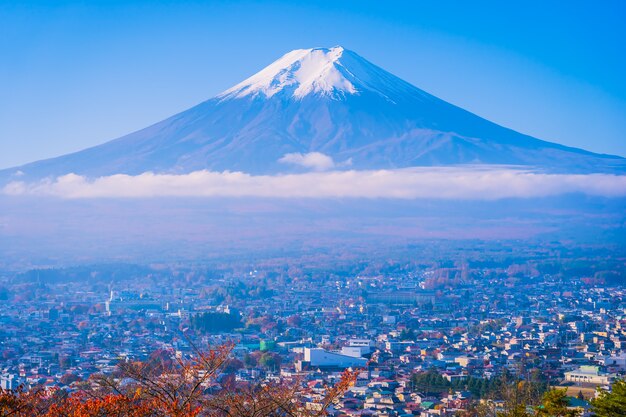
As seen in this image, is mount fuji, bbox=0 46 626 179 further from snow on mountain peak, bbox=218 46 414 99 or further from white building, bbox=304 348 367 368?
white building, bbox=304 348 367 368

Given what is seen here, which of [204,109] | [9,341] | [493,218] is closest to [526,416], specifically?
[9,341]

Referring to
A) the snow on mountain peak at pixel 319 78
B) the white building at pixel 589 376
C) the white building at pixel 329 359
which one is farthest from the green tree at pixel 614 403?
the snow on mountain peak at pixel 319 78

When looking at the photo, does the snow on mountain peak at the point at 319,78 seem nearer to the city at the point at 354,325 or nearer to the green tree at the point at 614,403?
the city at the point at 354,325

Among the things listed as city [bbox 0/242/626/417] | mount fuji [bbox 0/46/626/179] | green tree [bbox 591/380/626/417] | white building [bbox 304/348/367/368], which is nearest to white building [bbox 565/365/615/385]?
city [bbox 0/242/626/417]

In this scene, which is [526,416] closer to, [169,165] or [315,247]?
[315,247]

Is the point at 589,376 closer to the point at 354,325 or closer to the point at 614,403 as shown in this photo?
the point at 614,403

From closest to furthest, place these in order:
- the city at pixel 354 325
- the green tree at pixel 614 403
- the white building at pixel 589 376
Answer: the green tree at pixel 614 403
the white building at pixel 589 376
the city at pixel 354 325

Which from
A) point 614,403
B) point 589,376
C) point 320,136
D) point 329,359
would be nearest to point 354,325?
point 329,359
